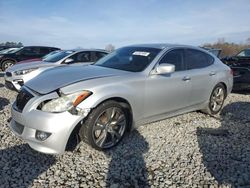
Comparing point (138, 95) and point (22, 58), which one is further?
point (22, 58)

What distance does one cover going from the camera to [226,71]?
6.23m

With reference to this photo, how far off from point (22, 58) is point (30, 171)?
12.3 metres

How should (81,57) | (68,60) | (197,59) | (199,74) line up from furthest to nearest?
(81,57), (68,60), (197,59), (199,74)

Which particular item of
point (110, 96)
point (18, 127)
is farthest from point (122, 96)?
point (18, 127)

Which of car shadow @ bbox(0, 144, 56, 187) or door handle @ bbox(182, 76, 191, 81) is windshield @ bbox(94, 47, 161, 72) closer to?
door handle @ bbox(182, 76, 191, 81)

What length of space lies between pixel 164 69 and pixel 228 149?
158 centimetres

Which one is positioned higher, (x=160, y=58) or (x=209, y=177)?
(x=160, y=58)

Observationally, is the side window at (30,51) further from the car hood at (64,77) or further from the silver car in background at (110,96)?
the car hood at (64,77)

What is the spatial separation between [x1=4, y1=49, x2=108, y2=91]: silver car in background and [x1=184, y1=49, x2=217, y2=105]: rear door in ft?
12.4

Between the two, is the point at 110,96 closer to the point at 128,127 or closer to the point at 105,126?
the point at 105,126

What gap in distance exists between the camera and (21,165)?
11.5 feet

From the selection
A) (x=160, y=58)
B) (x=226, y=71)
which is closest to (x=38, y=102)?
(x=160, y=58)

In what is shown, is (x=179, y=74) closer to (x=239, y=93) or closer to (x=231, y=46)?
(x=239, y=93)

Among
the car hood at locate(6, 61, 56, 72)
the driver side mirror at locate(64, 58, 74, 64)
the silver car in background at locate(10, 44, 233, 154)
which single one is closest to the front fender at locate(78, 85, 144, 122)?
the silver car in background at locate(10, 44, 233, 154)
